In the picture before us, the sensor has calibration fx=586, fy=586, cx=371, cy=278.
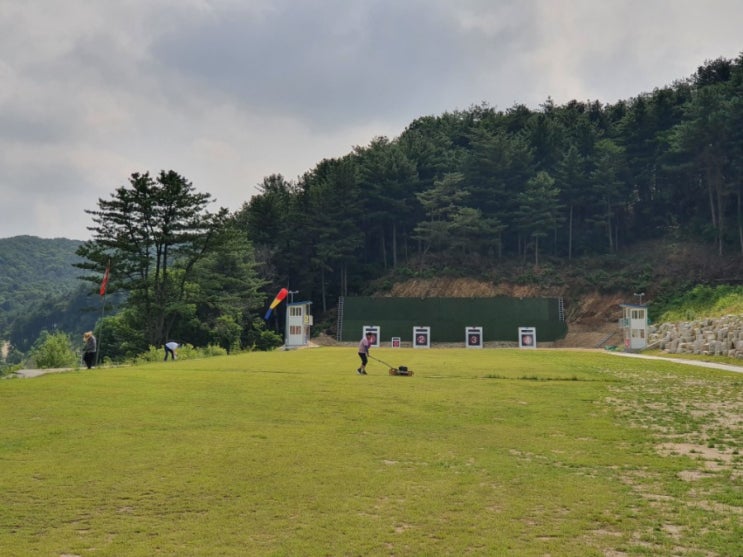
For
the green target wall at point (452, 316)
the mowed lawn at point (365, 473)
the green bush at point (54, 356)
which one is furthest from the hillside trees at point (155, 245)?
the mowed lawn at point (365, 473)

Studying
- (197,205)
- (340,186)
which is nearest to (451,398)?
(197,205)

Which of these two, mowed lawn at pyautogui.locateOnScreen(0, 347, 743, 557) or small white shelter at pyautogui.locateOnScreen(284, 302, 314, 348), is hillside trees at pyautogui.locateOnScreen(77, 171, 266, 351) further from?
mowed lawn at pyautogui.locateOnScreen(0, 347, 743, 557)

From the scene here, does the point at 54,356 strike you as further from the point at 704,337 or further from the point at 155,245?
the point at 704,337

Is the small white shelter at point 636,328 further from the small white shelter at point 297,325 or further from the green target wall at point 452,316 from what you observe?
the small white shelter at point 297,325

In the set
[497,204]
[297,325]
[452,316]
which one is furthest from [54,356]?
[497,204]

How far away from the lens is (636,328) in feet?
186

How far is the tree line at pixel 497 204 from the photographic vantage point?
7650cm

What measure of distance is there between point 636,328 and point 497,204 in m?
35.9

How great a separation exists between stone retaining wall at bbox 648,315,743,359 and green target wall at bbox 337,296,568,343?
65.1 ft

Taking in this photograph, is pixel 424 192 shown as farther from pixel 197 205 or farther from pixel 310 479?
pixel 310 479

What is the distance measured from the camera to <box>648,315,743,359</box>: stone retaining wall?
37.1 meters

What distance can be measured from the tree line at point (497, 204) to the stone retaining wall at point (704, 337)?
32.8 metres

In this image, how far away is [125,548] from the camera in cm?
728

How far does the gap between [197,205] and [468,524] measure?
55.3 metres
